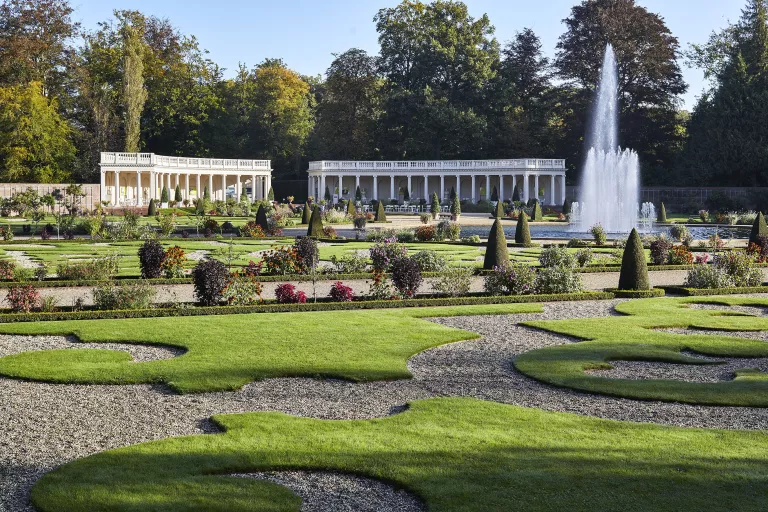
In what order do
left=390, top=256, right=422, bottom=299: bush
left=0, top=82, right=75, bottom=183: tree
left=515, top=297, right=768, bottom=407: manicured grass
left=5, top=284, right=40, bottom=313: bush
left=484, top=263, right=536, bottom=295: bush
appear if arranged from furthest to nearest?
left=0, top=82, right=75, bottom=183: tree, left=484, top=263, right=536, bottom=295: bush, left=390, top=256, right=422, bottom=299: bush, left=5, top=284, right=40, bottom=313: bush, left=515, top=297, right=768, bottom=407: manicured grass

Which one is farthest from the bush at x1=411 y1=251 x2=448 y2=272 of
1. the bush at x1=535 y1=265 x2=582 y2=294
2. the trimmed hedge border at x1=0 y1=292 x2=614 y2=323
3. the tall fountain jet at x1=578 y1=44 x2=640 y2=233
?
the tall fountain jet at x1=578 y1=44 x2=640 y2=233

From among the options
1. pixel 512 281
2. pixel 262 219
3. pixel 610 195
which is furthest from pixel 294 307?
pixel 610 195

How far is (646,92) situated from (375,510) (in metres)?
66.9

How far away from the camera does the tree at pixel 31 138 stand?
6253 centimetres

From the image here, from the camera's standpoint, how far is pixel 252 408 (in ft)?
31.7

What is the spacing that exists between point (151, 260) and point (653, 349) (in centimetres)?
1278

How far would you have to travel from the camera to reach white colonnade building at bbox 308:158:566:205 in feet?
238

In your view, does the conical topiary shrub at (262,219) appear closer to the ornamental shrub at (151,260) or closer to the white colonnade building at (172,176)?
the ornamental shrub at (151,260)

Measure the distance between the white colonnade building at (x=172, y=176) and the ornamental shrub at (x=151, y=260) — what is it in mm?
43952

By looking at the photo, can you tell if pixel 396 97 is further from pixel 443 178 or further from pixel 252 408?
pixel 252 408

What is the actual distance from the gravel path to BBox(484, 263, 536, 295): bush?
23.3ft

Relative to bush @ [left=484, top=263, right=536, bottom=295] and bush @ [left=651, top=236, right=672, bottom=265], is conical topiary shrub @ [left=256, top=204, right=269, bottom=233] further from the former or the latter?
bush @ [left=484, top=263, right=536, bottom=295]

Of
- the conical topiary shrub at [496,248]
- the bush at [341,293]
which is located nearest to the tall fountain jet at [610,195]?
the conical topiary shrub at [496,248]

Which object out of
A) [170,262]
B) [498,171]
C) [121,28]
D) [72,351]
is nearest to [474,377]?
[72,351]
